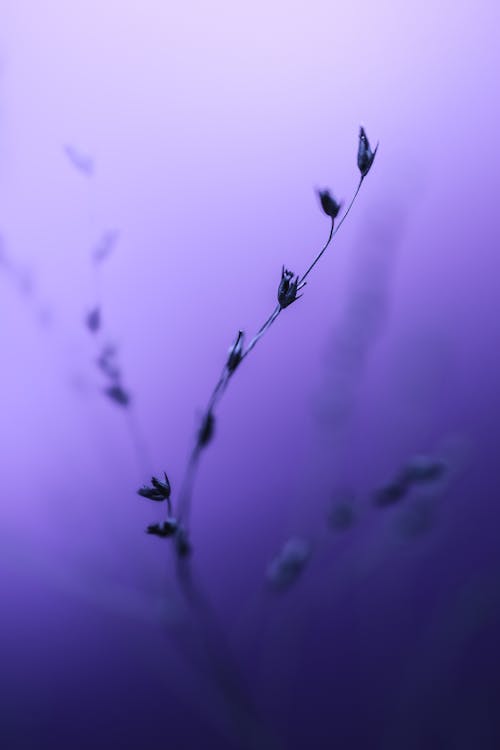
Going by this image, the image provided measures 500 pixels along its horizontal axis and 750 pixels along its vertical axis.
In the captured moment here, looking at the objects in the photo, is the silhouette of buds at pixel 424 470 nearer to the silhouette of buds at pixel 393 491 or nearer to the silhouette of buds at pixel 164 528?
the silhouette of buds at pixel 393 491

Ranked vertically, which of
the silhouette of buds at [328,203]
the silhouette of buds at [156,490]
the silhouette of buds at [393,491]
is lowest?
the silhouette of buds at [393,491]

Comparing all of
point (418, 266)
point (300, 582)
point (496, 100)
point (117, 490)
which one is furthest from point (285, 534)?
point (496, 100)

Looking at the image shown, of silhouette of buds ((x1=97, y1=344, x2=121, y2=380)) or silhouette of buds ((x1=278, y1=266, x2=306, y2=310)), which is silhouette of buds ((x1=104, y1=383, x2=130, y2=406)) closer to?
silhouette of buds ((x1=97, y1=344, x2=121, y2=380))

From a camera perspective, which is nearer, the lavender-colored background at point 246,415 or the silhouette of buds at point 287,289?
the silhouette of buds at point 287,289

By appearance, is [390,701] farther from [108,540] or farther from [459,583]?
[108,540]

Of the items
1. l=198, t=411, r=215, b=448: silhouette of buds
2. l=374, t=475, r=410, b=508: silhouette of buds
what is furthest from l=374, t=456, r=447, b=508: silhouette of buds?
l=198, t=411, r=215, b=448: silhouette of buds

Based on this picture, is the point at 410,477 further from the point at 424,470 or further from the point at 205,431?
the point at 205,431

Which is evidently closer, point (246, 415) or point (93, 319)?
point (93, 319)

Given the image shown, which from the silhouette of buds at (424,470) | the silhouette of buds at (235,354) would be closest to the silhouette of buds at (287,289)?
the silhouette of buds at (235,354)

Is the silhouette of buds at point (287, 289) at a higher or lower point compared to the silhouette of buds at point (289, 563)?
higher

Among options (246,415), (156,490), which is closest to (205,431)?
(156,490)
